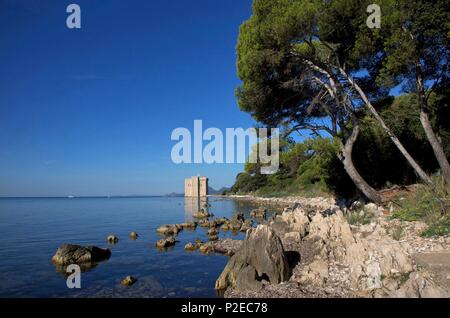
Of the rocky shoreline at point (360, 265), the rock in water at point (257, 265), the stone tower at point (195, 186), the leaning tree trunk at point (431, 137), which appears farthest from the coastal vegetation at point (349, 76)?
the stone tower at point (195, 186)

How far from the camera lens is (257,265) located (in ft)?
25.1

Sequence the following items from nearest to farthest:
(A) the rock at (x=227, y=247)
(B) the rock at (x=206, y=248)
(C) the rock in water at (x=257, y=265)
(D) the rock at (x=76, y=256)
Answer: (C) the rock in water at (x=257, y=265) → (D) the rock at (x=76, y=256) → (A) the rock at (x=227, y=247) → (B) the rock at (x=206, y=248)

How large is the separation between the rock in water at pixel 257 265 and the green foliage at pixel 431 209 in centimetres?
408

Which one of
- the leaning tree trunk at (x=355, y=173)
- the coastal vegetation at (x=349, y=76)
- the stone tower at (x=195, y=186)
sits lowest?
the stone tower at (x=195, y=186)

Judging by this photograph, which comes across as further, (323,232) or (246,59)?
(246,59)

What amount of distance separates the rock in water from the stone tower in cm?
13278

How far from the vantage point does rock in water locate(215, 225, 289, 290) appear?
731 centimetres

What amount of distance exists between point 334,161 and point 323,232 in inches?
533

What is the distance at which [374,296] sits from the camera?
5.89 metres

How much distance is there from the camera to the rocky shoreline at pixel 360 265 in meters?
5.93

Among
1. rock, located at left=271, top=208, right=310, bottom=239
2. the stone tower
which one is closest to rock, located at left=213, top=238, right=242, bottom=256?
rock, located at left=271, top=208, right=310, bottom=239

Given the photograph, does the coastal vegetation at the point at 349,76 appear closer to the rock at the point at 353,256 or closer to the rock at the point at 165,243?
the rock at the point at 353,256
